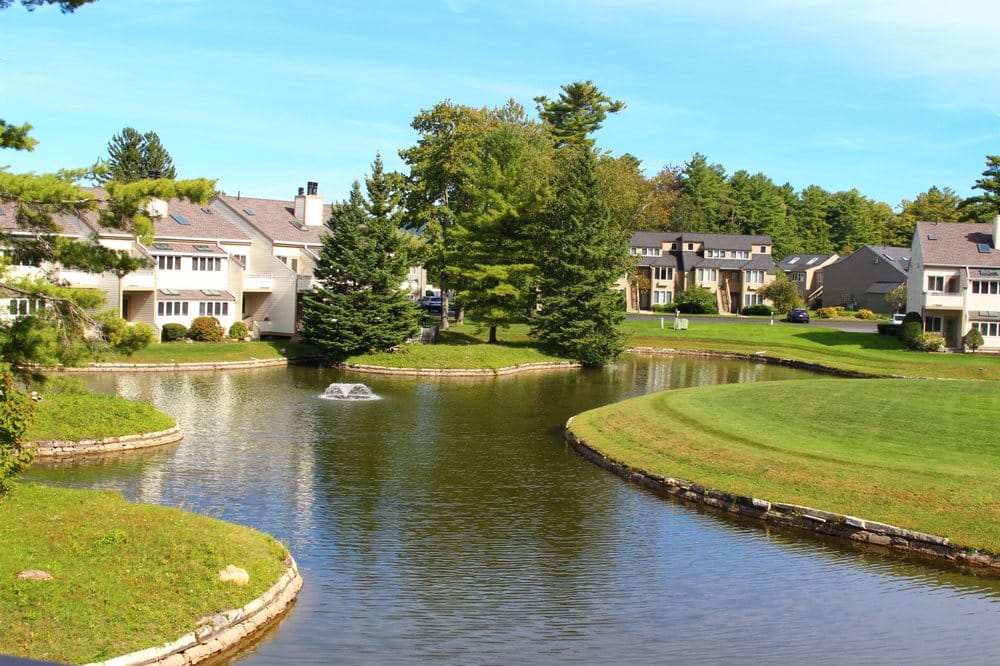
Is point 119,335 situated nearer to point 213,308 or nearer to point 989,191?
point 213,308

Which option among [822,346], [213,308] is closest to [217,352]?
[213,308]

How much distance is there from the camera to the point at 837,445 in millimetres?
31672

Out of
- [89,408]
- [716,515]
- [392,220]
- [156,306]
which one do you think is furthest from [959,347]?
[89,408]

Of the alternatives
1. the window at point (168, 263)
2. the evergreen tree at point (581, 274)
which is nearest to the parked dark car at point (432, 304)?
the evergreen tree at point (581, 274)

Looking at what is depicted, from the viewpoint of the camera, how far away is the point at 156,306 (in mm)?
61469

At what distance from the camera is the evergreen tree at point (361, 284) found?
196 ft

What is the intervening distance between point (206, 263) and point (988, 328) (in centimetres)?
5671

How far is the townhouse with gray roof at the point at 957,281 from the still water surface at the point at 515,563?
151ft

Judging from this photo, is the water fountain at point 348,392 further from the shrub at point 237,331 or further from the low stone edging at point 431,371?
the shrub at point 237,331

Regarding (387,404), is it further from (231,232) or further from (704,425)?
(231,232)

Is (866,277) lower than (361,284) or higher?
higher

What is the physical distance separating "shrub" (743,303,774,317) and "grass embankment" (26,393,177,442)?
82.6 m

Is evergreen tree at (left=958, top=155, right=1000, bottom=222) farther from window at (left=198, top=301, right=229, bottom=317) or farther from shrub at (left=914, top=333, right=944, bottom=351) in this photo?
window at (left=198, top=301, right=229, bottom=317)

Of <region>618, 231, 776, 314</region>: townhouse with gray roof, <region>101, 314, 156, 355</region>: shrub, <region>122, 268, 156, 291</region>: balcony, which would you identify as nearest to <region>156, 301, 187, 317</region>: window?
<region>122, 268, 156, 291</region>: balcony
